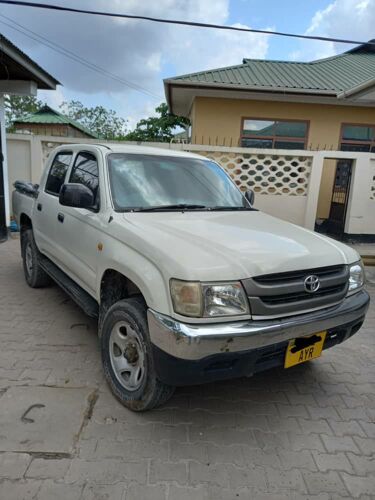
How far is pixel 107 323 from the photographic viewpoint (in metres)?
2.70

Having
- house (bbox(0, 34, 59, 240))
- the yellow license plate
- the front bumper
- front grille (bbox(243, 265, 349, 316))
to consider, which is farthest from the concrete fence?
the front bumper

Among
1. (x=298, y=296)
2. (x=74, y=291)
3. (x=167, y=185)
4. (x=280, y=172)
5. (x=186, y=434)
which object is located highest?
(x=280, y=172)

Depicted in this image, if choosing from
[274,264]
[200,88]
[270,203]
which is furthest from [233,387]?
[200,88]

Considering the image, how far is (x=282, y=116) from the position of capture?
1081cm

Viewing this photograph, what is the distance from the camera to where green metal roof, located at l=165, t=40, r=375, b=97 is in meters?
9.68

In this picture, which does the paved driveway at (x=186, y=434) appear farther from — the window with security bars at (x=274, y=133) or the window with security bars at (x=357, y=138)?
the window with security bars at (x=357, y=138)

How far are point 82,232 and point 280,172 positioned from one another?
6.48 m

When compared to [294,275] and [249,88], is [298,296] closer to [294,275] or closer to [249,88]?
[294,275]

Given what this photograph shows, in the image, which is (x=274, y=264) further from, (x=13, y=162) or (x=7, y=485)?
(x=13, y=162)

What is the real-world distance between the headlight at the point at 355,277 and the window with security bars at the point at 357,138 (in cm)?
961

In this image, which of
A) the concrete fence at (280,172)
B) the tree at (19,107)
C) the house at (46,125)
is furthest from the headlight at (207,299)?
the tree at (19,107)

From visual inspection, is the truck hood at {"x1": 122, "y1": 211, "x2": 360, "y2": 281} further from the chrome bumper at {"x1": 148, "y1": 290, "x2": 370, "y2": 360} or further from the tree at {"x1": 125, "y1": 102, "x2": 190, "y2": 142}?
the tree at {"x1": 125, "y1": 102, "x2": 190, "y2": 142}

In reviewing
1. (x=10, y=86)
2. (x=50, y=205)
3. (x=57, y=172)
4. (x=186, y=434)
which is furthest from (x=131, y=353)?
(x=10, y=86)

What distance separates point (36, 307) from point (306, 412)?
10.6ft
